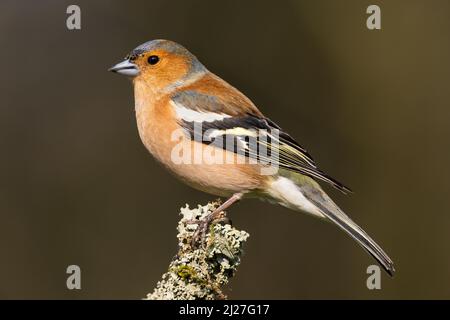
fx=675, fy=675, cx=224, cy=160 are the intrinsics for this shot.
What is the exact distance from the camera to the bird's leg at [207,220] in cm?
388

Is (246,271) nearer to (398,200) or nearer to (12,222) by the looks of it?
(398,200)

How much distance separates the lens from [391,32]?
736 cm

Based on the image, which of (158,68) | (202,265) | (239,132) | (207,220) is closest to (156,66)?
(158,68)

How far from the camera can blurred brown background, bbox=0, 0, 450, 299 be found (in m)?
6.60

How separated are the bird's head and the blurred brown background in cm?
206

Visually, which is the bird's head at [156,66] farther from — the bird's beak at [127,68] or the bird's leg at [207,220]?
the bird's leg at [207,220]

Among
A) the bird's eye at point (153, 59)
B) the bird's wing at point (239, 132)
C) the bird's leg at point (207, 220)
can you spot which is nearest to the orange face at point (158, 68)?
the bird's eye at point (153, 59)

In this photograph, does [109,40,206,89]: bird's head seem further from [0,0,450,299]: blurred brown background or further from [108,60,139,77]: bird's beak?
[0,0,450,299]: blurred brown background

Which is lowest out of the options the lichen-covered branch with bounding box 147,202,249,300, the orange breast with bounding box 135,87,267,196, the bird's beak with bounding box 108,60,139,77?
the lichen-covered branch with bounding box 147,202,249,300

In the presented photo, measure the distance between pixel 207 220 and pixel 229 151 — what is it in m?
0.65

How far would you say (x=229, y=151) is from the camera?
4.54 metres

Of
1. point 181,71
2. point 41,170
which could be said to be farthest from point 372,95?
point 41,170

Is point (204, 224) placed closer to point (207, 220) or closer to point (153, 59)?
point (207, 220)

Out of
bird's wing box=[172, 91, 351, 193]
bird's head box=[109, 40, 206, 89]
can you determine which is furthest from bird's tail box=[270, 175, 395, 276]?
bird's head box=[109, 40, 206, 89]
